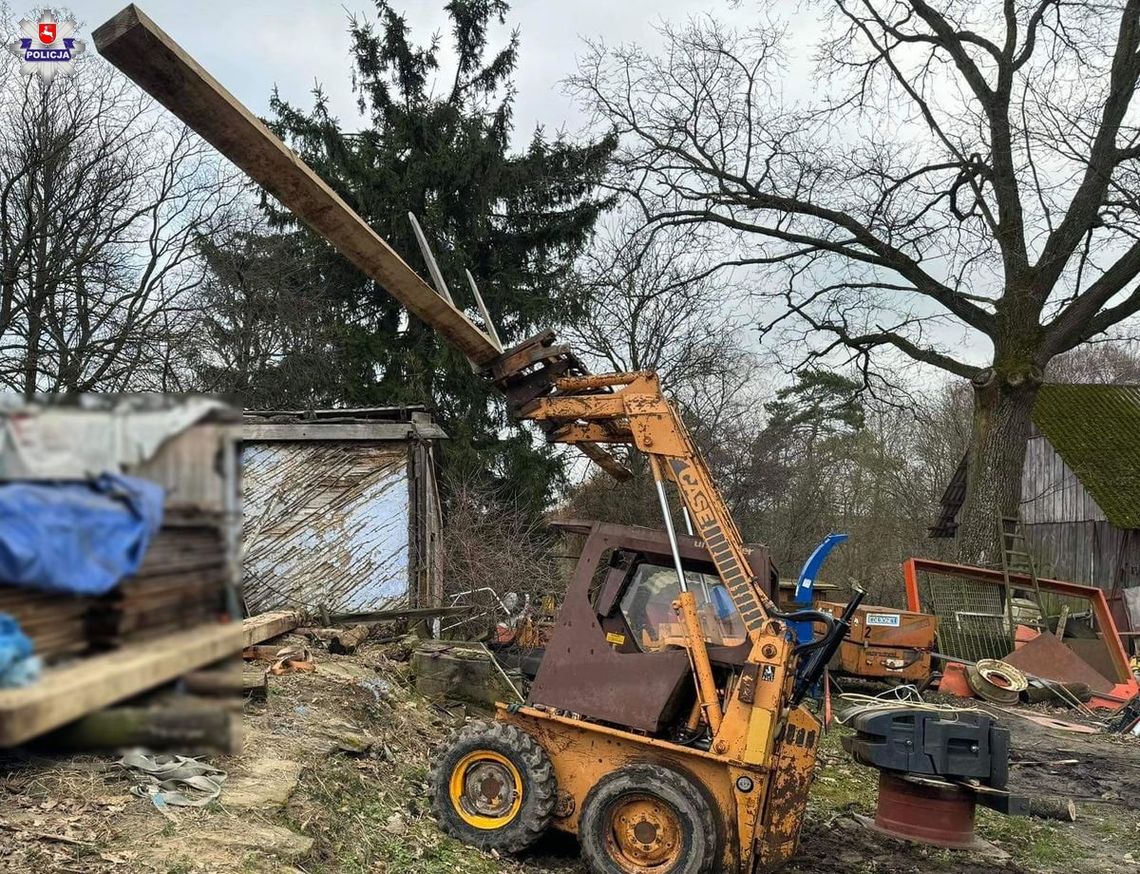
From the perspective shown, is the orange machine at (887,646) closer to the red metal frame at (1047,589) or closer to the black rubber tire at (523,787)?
the red metal frame at (1047,589)

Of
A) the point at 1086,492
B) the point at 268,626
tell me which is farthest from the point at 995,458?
the point at 268,626

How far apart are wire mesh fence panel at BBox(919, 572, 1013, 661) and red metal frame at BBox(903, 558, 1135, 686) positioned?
155mm

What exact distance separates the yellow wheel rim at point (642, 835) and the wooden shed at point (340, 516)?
7513 millimetres

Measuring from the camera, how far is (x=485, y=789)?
7.20 metres

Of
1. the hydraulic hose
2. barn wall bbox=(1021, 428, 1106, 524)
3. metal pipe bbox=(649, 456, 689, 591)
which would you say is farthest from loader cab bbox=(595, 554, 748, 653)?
barn wall bbox=(1021, 428, 1106, 524)

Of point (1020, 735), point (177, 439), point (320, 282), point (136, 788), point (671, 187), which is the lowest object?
point (1020, 735)

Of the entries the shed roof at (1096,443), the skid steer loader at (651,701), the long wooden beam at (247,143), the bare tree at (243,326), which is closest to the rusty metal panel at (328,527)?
the bare tree at (243,326)

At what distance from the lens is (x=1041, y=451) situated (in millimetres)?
27531

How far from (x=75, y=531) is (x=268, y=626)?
34.0ft

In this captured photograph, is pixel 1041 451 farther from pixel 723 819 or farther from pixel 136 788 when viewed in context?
pixel 136 788

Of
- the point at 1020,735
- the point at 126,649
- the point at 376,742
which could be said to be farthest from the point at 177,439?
the point at 1020,735

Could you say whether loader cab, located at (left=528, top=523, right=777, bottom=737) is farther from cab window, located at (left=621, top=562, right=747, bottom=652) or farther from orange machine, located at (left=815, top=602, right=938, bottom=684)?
orange machine, located at (left=815, top=602, right=938, bottom=684)

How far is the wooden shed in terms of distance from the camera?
13.6m

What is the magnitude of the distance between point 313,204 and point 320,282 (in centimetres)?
1842
